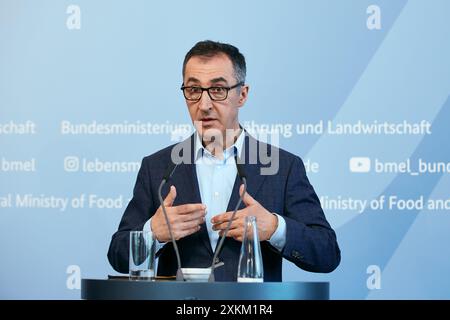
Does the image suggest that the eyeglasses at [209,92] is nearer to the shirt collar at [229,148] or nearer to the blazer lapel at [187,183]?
the shirt collar at [229,148]

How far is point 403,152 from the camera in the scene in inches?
191

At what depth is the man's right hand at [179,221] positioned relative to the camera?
3422mm

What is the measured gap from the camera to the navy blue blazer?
3.62 metres

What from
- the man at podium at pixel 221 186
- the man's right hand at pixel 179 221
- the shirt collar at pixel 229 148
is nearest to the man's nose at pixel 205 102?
the man at podium at pixel 221 186

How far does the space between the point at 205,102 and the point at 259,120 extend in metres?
0.99

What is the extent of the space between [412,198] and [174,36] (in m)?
1.56

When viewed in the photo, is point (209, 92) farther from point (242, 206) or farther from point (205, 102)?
point (242, 206)

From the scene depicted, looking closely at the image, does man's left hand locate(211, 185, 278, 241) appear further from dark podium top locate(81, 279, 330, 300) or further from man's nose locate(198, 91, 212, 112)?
man's nose locate(198, 91, 212, 112)

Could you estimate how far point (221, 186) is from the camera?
3938 mm

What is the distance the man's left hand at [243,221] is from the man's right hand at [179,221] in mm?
73

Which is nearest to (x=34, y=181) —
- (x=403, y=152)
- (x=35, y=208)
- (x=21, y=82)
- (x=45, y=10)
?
(x=35, y=208)

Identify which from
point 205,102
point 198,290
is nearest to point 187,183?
point 205,102

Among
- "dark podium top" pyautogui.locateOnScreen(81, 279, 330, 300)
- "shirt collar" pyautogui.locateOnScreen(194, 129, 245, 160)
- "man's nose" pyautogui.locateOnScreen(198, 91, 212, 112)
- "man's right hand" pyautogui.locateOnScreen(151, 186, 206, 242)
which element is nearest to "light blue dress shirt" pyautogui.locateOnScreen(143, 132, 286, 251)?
"shirt collar" pyautogui.locateOnScreen(194, 129, 245, 160)

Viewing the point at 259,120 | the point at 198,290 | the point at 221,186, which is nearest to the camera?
the point at 198,290
